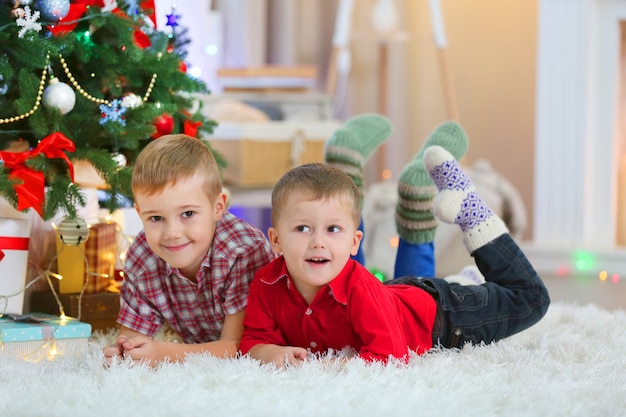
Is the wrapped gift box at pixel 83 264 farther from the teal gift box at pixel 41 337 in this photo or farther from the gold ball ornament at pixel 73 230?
the teal gift box at pixel 41 337

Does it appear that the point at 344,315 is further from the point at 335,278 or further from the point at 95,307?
the point at 95,307

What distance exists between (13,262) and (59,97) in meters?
0.31

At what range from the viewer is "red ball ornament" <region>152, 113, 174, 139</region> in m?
1.72

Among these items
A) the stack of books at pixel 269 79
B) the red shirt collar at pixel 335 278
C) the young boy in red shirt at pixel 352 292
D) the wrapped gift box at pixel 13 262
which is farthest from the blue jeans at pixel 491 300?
the stack of books at pixel 269 79

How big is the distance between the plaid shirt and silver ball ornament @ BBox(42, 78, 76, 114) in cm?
34

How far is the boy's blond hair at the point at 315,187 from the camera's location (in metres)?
1.23

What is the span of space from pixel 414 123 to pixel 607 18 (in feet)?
3.43

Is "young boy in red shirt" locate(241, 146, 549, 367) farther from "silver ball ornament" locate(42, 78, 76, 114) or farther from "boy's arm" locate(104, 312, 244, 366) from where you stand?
"silver ball ornament" locate(42, 78, 76, 114)

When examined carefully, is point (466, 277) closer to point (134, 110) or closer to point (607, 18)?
point (134, 110)

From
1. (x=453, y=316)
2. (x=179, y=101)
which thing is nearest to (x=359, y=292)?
(x=453, y=316)

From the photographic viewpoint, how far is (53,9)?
1579 mm

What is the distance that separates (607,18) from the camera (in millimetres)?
3127

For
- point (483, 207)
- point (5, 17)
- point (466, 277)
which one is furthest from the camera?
point (466, 277)

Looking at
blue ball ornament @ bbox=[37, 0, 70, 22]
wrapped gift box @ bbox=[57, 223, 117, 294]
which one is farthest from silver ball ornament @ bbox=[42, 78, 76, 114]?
wrapped gift box @ bbox=[57, 223, 117, 294]
